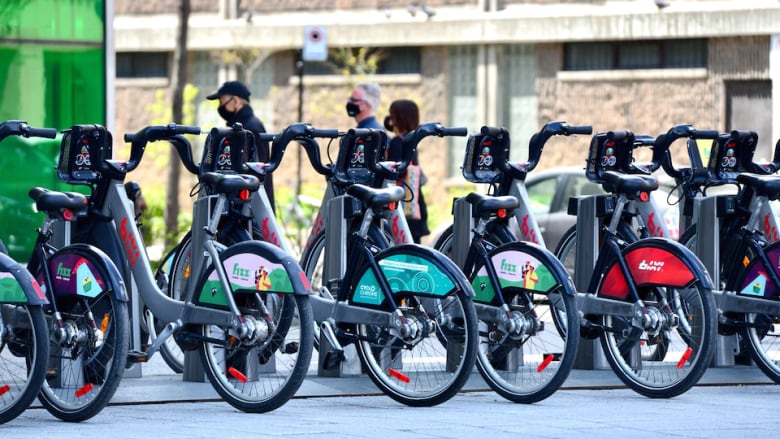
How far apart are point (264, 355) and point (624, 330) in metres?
1.94

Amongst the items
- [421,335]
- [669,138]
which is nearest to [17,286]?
[421,335]

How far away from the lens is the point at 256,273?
28.7 ft

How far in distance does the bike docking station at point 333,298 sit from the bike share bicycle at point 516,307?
0.65 metres

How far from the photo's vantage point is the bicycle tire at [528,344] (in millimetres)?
9125

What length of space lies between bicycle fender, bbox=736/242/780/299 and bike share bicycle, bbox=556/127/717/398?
2.17ft

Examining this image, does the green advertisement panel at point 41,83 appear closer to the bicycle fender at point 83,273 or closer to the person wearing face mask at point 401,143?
the person wearing face mask at point 401,143

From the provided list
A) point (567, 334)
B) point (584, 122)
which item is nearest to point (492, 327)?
point (567, 334)

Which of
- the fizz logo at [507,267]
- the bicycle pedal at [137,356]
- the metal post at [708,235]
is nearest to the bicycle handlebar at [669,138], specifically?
the metal post at [708,235]

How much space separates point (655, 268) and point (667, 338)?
352 mm

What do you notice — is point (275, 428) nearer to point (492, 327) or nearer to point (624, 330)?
point (492, 327)

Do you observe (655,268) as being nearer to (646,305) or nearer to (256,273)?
(646,305)

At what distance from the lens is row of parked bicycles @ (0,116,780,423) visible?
857 centimetres

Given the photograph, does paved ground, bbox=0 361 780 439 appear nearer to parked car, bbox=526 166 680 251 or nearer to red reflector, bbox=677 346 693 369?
red reflector, bbox=677 346 693 369

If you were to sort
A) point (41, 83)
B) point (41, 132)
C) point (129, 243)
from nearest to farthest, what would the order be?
point (41, 132)
point (129, 243)
point (41, 83)
